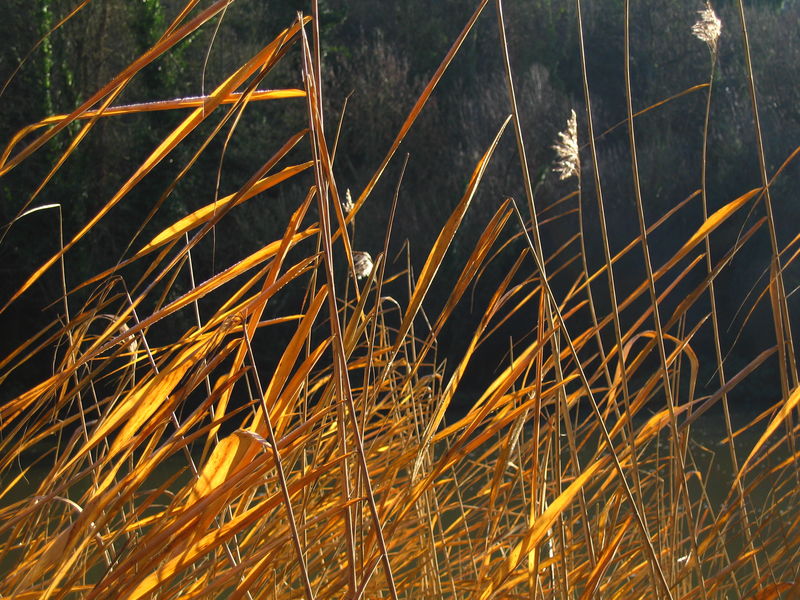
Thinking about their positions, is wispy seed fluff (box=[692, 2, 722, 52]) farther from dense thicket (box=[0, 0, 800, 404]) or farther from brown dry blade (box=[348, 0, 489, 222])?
dense thicket (box=[0, 0, 800, 404])

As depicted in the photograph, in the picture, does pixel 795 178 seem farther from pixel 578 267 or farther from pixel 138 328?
pixel 138 328

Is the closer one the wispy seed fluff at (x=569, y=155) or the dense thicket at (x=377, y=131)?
the wispy seed fluff at (x=569, y=155)

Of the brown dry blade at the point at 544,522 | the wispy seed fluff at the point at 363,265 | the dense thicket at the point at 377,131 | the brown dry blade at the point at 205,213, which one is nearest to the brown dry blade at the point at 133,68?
the brown dry blade at the point at 205,213

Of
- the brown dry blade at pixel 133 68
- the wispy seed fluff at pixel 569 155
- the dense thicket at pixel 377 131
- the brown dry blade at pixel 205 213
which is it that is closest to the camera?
the brown dry blade at pixel 133 68

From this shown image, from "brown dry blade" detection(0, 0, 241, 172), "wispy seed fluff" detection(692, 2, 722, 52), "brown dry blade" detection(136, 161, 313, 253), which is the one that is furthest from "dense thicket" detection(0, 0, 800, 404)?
"brown dry blade" detection(0, 0, 241, 172)

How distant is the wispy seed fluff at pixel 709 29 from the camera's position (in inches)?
36.6

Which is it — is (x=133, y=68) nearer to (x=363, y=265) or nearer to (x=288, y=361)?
(x=288, y=361)

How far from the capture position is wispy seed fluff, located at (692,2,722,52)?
0.93 meters

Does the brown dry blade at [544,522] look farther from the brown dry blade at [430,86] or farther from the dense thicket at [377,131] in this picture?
the dense thicket at [377,131]

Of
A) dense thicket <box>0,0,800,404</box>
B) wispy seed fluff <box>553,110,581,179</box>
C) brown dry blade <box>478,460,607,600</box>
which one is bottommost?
dense thicket <box>0,0,800,404</box>

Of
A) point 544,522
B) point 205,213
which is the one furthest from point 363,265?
point 544,522

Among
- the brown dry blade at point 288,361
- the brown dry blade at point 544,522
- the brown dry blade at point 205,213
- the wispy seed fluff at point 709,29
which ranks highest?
the wispy seed fluff at point 709,29

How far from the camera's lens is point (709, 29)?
3.08 feet

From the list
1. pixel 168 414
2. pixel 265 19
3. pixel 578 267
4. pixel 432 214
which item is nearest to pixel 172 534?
pixel 168 414
